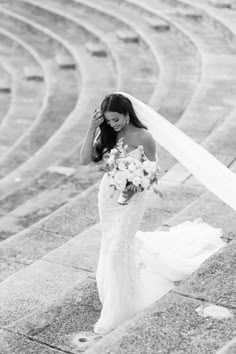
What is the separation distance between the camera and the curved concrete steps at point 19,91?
1493 cm

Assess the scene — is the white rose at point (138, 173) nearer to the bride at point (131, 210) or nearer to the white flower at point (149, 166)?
the white flower at point (149, 166)

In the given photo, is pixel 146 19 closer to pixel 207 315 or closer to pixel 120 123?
pixel 120 123

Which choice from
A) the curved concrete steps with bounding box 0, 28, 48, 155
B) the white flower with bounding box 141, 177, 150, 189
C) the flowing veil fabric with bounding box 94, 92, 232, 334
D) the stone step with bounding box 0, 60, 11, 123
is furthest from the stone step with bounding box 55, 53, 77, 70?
the white flower with bounding box 141, 177, 150, 189

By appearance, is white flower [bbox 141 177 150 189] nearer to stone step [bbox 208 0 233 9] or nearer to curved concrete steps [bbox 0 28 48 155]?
curved concrete steps [bbox 0 28 48 155]

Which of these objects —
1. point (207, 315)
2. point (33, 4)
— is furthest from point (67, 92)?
point (207, 315)

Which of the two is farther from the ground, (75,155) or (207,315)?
(207,315)

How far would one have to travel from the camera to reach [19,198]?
10.1m

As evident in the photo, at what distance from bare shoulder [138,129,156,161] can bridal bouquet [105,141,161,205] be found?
0.17m

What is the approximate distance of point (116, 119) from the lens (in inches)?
221

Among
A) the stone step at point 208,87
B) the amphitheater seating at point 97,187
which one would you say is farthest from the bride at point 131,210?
the stone step at point 208,87

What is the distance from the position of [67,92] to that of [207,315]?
481 inches

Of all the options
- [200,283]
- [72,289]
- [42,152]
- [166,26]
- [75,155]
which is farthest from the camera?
[166,26]

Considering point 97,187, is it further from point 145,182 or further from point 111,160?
point 145,182

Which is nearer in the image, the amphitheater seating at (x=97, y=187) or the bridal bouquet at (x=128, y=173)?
the amphitheater seating at (x=97, y=187)
